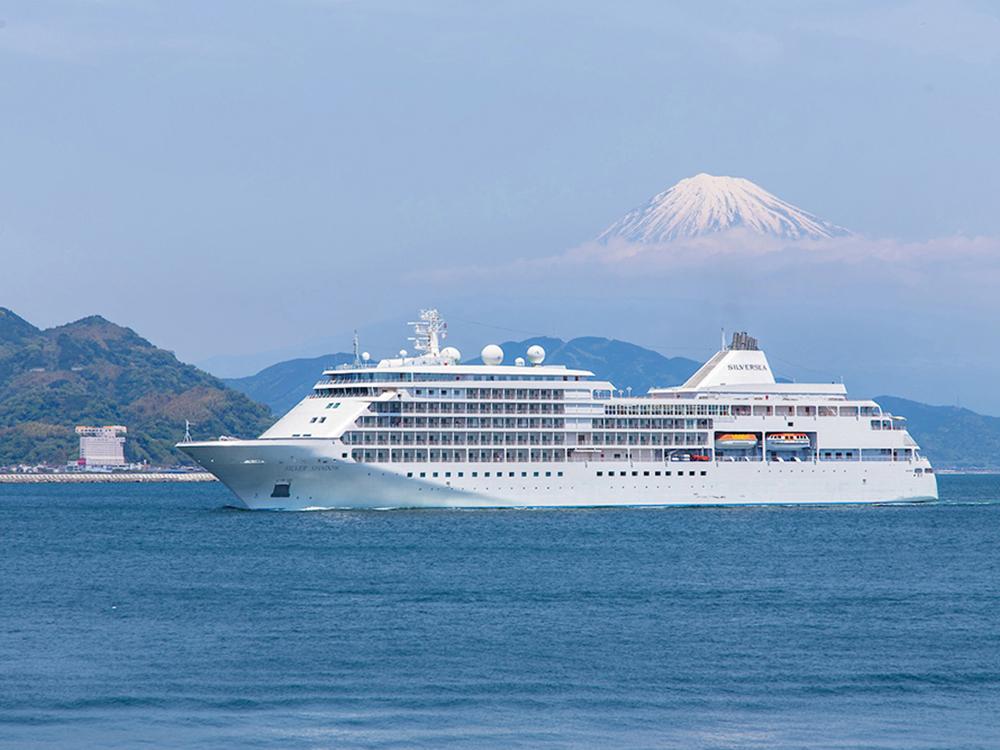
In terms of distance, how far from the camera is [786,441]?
89.9 metres

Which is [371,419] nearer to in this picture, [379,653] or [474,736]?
[379,653]

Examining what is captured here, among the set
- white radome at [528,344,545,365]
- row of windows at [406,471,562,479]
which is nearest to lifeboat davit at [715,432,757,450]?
row of windows at [406,471,562,479]

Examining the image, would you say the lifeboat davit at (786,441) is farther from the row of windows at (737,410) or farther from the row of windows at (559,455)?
the row of windows at (737,410)

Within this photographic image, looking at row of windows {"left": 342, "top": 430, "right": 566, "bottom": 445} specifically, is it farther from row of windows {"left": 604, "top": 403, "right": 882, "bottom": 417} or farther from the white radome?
the white radome

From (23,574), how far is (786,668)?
95.2ft

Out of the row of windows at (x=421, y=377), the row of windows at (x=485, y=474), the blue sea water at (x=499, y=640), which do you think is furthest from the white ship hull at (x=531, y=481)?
the blue sea water at (x=499, y=640)

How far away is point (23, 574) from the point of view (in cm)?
5503

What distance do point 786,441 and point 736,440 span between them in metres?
2.88

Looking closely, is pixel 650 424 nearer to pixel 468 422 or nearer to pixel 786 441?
pixel 786 441

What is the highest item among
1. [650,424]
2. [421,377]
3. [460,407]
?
[421,377]

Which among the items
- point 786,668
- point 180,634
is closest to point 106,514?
point 180,634

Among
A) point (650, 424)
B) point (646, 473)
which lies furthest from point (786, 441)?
point (646, 473)

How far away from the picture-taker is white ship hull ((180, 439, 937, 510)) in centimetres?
7862

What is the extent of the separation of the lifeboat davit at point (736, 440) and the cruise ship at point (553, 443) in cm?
5
